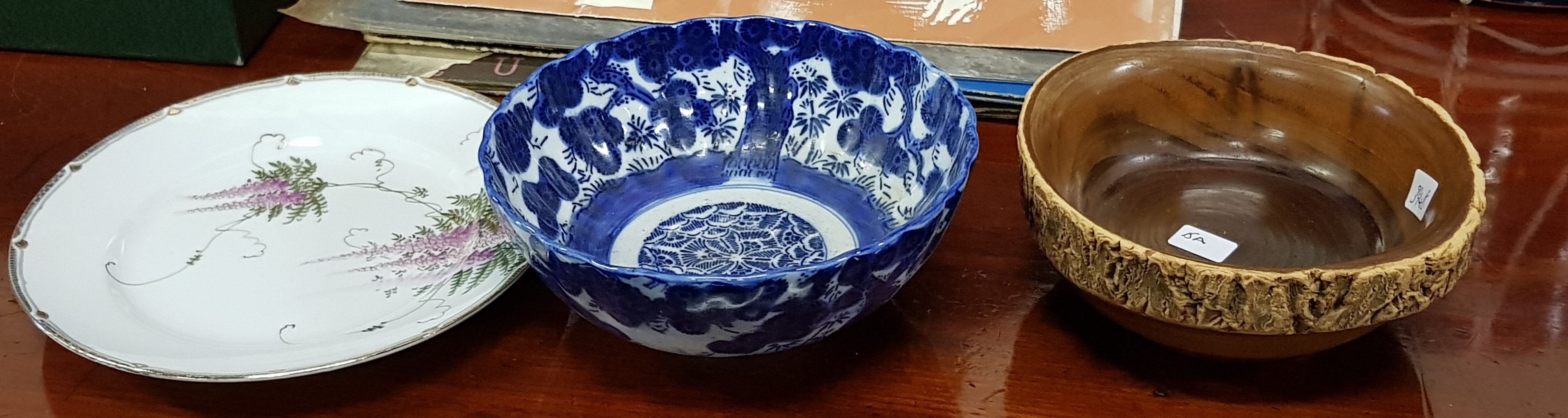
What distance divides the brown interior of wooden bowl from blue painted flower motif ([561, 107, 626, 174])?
271 millimetres

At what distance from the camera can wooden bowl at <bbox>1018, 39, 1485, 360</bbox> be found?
1.54ft

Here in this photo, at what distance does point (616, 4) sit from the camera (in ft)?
2.86

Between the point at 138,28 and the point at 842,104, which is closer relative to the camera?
the point at 842,104

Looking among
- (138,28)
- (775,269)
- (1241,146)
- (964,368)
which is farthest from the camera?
(138,28)

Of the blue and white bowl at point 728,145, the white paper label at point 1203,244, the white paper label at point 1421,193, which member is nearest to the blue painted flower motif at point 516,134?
the blue and white bowl at point 728,145

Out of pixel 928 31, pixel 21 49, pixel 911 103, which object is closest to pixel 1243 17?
pixel 928 31

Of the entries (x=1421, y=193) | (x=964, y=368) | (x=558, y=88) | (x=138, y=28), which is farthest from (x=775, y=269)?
(x=138, y=28)

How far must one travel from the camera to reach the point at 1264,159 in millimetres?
675

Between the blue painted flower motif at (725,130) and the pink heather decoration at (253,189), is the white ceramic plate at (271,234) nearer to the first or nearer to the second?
the pink heather decoration at (253,189)

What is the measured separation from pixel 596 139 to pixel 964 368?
0.28 metres

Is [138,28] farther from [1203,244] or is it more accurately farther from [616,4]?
[1203,244]

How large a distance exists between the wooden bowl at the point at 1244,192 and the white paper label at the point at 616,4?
0.37 meters

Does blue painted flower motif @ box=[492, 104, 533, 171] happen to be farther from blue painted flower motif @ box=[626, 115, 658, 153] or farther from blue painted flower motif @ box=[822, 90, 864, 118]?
blue painted flower motif @ box=[822, 90, 864, 118]

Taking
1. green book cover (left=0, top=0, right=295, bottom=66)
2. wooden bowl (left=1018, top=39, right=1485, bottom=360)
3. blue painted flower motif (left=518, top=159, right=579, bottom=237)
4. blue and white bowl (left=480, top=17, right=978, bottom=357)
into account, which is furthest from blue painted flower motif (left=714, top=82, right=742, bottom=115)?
green book cover (left=0, top=0, right=295, bottom=66)
